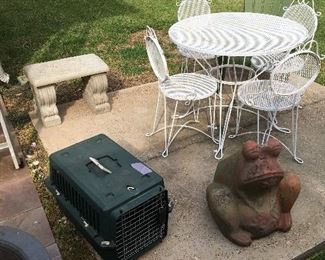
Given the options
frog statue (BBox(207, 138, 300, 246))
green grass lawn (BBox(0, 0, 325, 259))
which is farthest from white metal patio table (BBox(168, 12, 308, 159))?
green grass lawn (BBox(0, 0, 325, 259))

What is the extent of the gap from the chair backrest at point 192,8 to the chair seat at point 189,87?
1.41 meters

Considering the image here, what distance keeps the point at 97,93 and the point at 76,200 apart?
6.18ft

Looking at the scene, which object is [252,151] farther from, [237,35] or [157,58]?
[237,35]

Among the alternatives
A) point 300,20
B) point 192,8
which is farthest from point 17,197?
point 300,20

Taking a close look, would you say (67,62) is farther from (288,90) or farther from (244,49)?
(288,90)

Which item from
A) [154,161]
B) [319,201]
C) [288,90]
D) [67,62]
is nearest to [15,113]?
[67,62]

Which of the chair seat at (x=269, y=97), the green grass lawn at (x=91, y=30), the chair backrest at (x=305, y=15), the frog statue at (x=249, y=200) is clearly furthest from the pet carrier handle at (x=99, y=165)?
the chair backrest at (x=305, y=15)

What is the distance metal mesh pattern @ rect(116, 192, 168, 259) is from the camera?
2562 mm

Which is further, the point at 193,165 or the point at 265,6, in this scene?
the point at 265,6

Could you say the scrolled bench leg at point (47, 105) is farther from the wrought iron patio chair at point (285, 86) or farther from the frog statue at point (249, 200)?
the frog statue at point (249, 200)

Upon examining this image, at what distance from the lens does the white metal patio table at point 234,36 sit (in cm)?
339

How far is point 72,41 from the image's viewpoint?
649 cm

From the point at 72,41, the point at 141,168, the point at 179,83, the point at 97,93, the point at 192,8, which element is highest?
the point at 192,8

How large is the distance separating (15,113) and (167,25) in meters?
3.67
